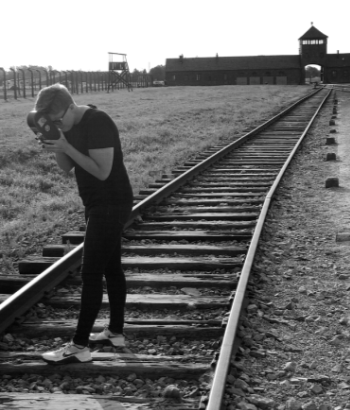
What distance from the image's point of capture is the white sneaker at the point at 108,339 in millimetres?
4077

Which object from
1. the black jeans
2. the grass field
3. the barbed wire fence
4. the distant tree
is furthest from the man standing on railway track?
the distant tree

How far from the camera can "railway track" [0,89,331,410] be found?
3.57 metres

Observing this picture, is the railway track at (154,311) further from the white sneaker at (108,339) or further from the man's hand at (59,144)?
the man's hand at (59,144)

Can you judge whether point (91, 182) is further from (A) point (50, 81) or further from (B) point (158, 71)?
(B) point (158, 71)

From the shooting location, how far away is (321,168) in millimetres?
11914

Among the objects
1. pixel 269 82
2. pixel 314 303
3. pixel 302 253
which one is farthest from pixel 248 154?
pixel 269 82

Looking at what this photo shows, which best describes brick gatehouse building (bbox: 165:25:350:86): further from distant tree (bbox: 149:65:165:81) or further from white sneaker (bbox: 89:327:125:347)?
white sneaker (bbox: 89:327:125:347)

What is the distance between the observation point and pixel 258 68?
335 ft

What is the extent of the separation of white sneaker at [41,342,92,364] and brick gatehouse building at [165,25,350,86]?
101032mm

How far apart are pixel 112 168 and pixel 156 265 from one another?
2.18m

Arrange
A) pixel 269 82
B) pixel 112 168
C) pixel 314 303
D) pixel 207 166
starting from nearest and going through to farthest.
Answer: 1. pixel 112 168
2. pixel 314 303
3. pixel 207 166
4. pixel 269 82

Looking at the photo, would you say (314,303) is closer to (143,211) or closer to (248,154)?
(143,211)

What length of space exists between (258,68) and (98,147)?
101946 mm

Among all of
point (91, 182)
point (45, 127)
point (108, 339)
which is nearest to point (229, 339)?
point (108, 339)
